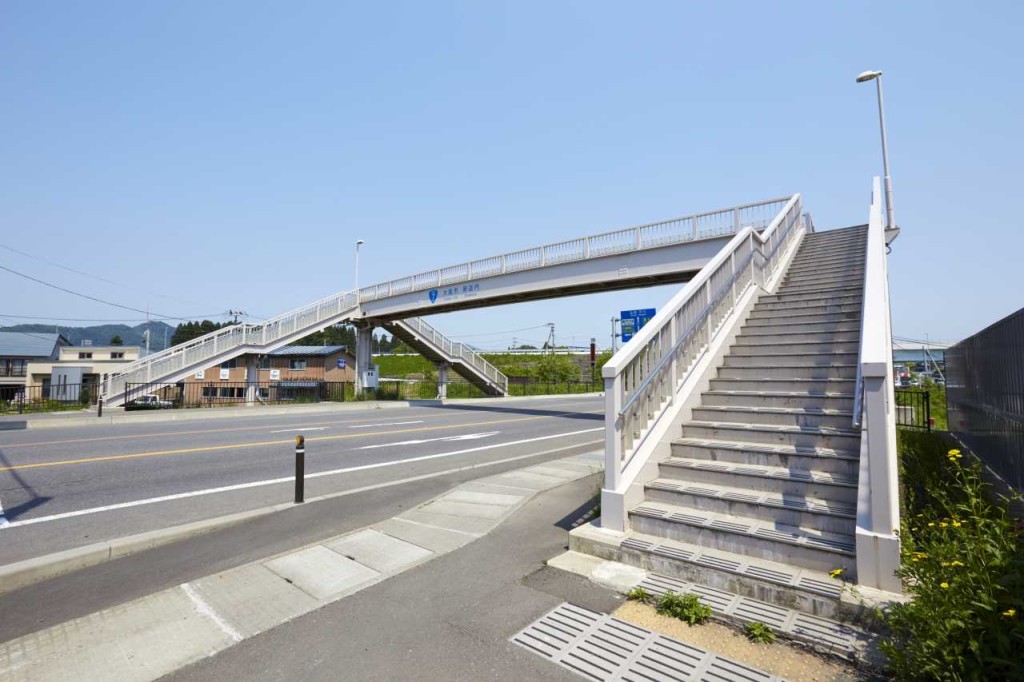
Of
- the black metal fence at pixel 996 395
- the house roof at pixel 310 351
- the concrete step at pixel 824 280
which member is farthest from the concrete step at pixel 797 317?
the house roof at pixel 310 351

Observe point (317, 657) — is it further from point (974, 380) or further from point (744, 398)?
point (974, 380)

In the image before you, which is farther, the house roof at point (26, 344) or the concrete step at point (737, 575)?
the house roof at point (26, 344)

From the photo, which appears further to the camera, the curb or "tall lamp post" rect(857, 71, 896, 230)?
"tall lamp post" rect(857, 71, 896, 230)

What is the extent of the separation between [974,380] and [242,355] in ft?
100.0

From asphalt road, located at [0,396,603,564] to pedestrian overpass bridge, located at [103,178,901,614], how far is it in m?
4.97

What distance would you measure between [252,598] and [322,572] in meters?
0.67

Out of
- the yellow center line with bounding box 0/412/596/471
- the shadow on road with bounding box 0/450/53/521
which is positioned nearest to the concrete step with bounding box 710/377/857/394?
the shadow on road with bounding box 0/450/53/521

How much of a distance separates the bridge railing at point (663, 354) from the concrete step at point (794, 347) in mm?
595

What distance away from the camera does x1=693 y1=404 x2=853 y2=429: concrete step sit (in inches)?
225

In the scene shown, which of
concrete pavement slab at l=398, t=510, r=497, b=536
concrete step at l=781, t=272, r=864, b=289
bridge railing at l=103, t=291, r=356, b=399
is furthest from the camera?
bridge railing at l=103, t=291, r=356, b=399

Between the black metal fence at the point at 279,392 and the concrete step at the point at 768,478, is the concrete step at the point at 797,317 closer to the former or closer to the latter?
the concrete step at the point at 768,478

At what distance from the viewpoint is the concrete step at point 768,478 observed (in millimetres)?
4762

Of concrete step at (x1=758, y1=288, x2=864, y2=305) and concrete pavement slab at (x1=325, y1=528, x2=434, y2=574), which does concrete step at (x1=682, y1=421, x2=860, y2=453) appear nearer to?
concrete pavement slab at (x1=325, y1=528, x2=434, y2=574)

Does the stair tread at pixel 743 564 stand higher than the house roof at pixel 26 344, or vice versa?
the house roof at pixel 26 344
